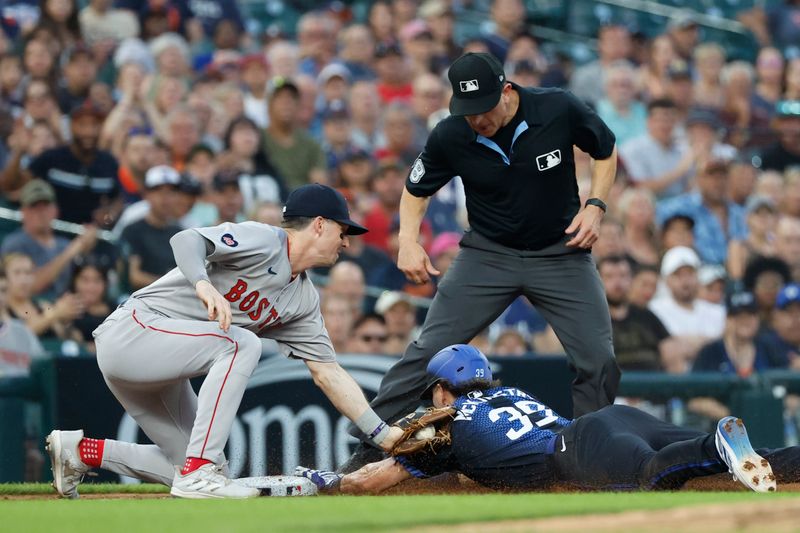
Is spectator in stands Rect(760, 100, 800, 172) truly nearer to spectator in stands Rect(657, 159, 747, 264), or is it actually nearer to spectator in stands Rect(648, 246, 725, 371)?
spectator in stands Rect(657, 159, 747, 264)

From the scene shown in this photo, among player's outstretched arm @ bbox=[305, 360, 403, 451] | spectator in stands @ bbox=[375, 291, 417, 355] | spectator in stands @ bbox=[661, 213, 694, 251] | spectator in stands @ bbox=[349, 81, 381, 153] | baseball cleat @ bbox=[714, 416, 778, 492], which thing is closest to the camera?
baseball cleat @ bbox=[714, 416, 778, 492]

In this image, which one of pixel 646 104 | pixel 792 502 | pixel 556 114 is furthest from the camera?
pixel 646 104

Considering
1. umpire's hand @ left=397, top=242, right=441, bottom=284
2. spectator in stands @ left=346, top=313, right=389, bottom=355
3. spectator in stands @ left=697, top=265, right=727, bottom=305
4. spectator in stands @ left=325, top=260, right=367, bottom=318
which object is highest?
umpire's hand @ left=397, top=242, right=441, bottom=284

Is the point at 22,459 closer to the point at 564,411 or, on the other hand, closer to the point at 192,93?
the point at 564,411

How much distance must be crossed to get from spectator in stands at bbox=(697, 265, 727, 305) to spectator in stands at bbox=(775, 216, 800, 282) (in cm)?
98

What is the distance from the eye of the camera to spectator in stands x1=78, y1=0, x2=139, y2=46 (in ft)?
42.9

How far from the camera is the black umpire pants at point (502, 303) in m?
7.18

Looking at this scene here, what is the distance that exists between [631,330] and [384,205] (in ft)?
8.59

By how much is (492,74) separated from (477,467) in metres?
2.03

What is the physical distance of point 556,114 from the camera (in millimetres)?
7156

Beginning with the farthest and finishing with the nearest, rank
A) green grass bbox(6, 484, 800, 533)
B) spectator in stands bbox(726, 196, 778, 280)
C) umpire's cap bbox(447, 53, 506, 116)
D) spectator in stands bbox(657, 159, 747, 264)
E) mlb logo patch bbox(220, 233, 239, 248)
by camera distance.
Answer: spectator in stands bbox(657, 159, 747, 264)
spectator in stands bbox(726, 196, 778, 280)
umpire's cap bbox(447, 53, 506, 116)
mlb logo patch bbox(220, 233, 239, 248)
green grass bbox(6, 484, 800, 533)

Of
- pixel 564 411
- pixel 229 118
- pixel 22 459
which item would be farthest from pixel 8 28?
pixel 564 411

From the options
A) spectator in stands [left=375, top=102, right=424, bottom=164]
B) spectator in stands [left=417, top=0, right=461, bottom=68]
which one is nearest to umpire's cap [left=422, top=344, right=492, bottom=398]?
spectator in stands [left=375, top=102, right=424, bottom=164]

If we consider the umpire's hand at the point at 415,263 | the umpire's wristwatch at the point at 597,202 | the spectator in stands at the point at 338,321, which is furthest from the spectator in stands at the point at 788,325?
the umpire's hand at the point at 415,263
